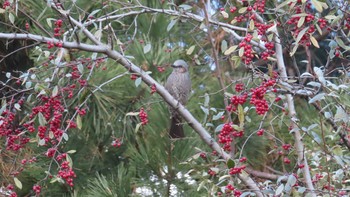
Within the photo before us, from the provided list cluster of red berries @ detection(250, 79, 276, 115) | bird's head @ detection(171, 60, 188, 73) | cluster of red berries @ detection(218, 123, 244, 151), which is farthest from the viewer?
bird's head @ detection(171, 60, 188, 73)

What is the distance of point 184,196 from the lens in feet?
8.67

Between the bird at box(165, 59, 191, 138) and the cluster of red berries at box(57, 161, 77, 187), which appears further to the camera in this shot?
the bird at box(165, 59, 191, 138)

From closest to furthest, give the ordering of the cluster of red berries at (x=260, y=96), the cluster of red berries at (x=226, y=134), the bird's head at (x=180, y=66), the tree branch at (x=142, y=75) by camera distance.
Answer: the cluster of red berries at (x=260, y=96) → the cluster of red berries at (x=226, y=134) → the tree branch at (x=142, y=75) → the bird's head at (x=180, y=66)

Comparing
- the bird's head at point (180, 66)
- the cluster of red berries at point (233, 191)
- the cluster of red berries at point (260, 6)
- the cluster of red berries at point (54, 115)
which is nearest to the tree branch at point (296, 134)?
the cluster of red berries at point (260, 6)

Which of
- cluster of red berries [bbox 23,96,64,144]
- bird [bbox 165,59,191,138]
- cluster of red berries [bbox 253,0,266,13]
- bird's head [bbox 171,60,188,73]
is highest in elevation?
cluster of red berries [bbox 253,0,266,13]

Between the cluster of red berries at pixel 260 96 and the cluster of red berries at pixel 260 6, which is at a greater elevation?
the cluster of red berries at pixel 260 6

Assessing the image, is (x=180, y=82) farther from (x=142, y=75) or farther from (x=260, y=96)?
(x=260, y=96)

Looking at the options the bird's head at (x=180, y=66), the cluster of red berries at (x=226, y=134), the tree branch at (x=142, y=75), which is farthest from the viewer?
the bird's head at (x=180, y=66)

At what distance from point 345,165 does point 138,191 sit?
106cm

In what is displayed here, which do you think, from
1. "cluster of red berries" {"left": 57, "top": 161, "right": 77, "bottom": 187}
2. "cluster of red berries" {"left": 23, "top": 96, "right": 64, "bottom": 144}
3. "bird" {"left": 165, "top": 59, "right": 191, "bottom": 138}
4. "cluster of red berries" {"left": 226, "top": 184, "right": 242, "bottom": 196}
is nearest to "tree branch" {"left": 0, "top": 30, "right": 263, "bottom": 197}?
"cluster of red berries" {"left": 226, "top": 184, "right": 242, "bottom": 196}

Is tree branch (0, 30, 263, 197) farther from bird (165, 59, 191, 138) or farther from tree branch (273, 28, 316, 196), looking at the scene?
bird (165, 59, 191, 138)

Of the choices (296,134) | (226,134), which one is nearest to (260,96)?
(226,134)

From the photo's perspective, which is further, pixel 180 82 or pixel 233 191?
pixel 180 82

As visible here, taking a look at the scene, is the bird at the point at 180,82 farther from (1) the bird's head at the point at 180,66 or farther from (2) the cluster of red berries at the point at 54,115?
(2) the cluster of red berries at the point at 54,115
